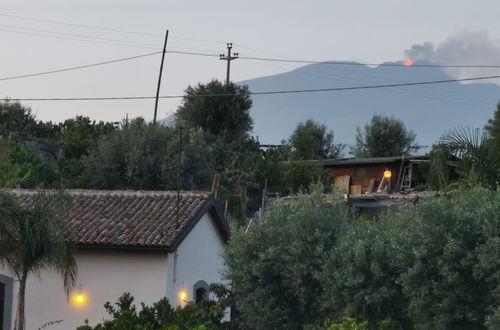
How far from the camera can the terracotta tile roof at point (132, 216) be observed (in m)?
25.3

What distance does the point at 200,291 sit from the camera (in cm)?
2730

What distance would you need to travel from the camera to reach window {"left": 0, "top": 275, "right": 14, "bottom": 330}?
85.7 feet

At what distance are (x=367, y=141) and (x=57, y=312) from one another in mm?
39645

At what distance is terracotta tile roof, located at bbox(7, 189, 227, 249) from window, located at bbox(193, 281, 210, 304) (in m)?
1.80

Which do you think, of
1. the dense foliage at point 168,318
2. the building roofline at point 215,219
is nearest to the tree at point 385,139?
the building roofline at point 215,219

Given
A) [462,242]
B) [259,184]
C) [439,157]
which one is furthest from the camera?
[259,184]

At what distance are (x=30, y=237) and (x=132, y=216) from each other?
541cm

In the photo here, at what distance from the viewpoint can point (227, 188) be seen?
4509cm

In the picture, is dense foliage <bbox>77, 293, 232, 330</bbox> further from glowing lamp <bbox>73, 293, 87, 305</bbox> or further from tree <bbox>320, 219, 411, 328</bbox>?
glowing lamp <bbox>73, 293, 87, 305</bbox>

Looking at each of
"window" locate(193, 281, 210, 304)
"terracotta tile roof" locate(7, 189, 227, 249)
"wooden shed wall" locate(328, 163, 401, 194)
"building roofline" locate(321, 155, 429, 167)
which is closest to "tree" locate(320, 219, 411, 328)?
"terracotta tile roof" locate(7, 189, 227, 249)

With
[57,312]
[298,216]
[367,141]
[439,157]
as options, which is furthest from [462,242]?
[367,141]

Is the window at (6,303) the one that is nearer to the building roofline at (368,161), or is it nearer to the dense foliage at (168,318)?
the dense foliage at (168,318)

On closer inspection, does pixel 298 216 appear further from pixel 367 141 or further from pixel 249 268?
pixel 367 141

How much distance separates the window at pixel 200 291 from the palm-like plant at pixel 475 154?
430 inches
